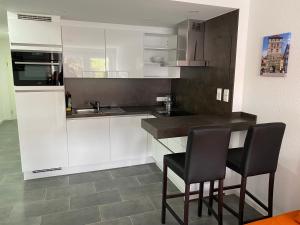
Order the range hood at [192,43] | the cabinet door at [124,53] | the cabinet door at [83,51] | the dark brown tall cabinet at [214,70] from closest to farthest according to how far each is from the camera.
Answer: the dark brown tall cabinet at [214,70] < the range hood at [192,43] < the cabinet door at [83,51] < the cabinet door at [124,53]

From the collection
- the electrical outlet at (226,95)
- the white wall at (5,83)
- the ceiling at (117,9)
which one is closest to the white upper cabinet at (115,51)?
the ceiling at (117,9)

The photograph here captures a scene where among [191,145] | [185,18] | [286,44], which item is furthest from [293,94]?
[185,18]

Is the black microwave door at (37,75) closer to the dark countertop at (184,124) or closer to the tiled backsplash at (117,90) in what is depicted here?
the tiled backsplash at (117,90)

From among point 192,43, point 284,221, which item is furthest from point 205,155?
point 192,43

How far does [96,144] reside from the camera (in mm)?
3301

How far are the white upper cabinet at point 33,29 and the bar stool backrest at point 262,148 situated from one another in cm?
255

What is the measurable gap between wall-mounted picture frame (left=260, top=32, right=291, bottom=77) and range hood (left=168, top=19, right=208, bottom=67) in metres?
0.85

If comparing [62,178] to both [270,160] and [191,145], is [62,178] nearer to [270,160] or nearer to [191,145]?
[191,145]

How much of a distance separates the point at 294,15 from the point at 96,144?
2.80m

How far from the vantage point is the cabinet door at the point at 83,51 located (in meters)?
3.12

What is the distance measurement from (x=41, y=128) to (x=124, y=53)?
5.26ft

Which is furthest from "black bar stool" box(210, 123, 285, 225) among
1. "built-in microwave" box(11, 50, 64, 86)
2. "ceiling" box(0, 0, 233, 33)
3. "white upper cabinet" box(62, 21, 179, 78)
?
"built-in microwave" box(11, 50, 64, 86)

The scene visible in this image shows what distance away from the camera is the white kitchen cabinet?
2885mm

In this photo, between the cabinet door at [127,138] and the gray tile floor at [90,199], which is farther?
the cabinet door at [127,138]
